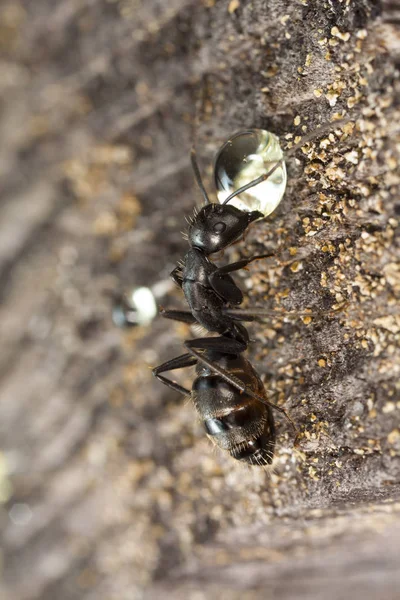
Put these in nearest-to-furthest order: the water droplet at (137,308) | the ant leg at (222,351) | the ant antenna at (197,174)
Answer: the ant leg at (222,351)
the ant antenna at (197,174)
the water droplet at (137,308)

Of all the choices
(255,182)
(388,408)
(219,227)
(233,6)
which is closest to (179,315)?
(219,227)

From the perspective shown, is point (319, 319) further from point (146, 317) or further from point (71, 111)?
point (71, 111)

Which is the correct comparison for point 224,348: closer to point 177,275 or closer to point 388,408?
point 177,275

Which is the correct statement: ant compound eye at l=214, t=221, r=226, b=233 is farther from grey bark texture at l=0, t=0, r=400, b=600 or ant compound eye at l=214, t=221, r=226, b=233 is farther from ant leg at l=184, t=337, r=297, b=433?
ant leg at l=184, t=337, r=297, b=433

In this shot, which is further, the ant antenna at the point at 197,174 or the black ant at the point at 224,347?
the ant antenna at the point at 197,174

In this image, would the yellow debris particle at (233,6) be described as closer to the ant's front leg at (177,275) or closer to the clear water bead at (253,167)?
the clear water bead at (253,167)

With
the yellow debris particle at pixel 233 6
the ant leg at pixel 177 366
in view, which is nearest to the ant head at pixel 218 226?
the ant leg at pixel 177 366

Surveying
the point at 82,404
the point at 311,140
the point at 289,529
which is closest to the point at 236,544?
the point at 289,529
